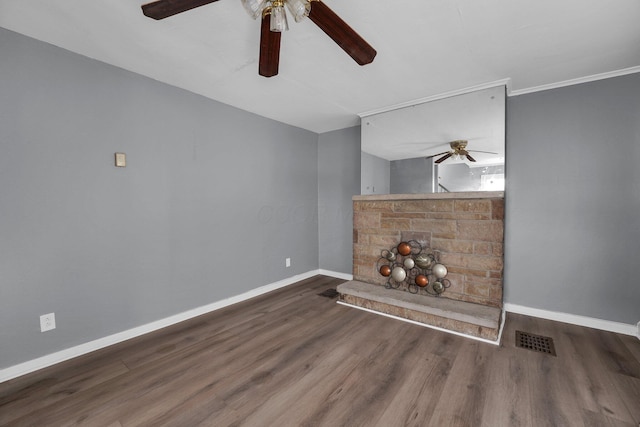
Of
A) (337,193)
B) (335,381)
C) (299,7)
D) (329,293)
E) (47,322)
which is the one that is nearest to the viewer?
(299,7)

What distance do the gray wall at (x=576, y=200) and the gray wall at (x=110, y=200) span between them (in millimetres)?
3005

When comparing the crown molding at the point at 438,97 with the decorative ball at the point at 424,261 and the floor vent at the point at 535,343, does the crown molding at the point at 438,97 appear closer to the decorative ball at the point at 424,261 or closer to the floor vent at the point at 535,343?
the decorative ball at the point at 424,261

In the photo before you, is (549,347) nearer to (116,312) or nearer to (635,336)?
(635,336)

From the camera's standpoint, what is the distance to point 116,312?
230 centimetres

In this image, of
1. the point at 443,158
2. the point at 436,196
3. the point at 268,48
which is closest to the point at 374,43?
the point at 268,48

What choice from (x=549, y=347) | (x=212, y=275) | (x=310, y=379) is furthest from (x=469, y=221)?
(x=212, y=275)

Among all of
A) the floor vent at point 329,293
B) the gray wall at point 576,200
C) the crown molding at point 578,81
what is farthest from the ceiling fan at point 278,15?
the floor vent at point 329,293

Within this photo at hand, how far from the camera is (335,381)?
182cm

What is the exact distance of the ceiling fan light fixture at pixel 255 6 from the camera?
125 cm

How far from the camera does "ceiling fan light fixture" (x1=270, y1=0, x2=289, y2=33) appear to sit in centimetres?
130

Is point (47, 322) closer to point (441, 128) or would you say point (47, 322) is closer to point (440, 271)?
point (440, 271)

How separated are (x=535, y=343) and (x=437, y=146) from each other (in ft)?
6.88

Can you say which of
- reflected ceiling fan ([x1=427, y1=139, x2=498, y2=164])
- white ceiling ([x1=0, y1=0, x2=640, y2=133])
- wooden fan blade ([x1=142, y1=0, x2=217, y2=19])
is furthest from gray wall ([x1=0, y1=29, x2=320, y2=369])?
reflected ceiling fan ([x1=427, y1=139, x2=498, y2=164])

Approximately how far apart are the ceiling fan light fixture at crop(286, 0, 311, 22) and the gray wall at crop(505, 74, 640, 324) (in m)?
2.66
